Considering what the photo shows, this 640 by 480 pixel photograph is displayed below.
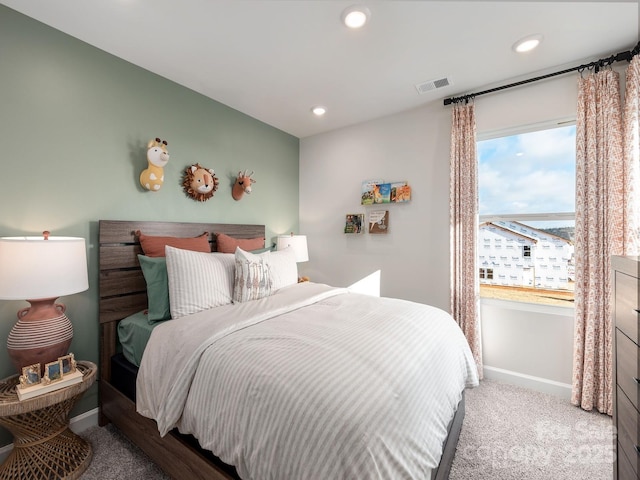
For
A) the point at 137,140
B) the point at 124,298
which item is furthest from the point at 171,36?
the point at 124,298

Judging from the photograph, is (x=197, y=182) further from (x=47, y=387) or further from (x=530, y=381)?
(x=530, y=381)

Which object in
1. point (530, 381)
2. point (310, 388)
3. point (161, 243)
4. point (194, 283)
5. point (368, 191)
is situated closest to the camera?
point (310, 388)

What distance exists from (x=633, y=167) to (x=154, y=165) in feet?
11.2

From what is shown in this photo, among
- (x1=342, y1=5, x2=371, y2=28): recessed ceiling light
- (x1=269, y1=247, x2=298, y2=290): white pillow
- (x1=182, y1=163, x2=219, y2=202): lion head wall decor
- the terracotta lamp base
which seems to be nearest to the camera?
the terracotta lamp base

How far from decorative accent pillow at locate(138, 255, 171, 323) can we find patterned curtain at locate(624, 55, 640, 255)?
→ 10.2 ft

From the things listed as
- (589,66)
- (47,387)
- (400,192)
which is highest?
(589,66)

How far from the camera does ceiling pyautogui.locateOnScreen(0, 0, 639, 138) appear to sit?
1.64 meters

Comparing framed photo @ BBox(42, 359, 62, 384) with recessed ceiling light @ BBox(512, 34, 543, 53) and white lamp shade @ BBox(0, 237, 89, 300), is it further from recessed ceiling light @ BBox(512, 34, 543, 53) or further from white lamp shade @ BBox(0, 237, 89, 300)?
recessed ceiling light @ BBox(512, 34, 543, 53)

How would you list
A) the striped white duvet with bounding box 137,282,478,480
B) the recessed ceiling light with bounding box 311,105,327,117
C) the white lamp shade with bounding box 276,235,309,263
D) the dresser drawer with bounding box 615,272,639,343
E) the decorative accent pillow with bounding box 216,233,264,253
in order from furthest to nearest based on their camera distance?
the white lamp shade with bounding box 276,235,309,263
the recessed ceiling light with bounding box 311,105,327,117
the decorative accent pillow with bounding box 216,233,264,253
the dresser drawer with bounding box 615,272,639,343
the striped white duvet with bounding box 137,282,478,480

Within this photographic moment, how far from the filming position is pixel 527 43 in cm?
192

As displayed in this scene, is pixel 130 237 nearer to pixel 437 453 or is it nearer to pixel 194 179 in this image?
pixel 194 179

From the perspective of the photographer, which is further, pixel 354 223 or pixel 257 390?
pixel 354 223

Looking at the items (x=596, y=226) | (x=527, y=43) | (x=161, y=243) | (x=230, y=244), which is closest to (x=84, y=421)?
(x=161, y=243)

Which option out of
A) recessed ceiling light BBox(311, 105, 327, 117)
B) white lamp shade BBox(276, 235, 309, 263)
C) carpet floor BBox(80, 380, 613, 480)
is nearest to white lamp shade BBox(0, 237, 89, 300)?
carpet floor BBox(80, 380, 613, 480)
